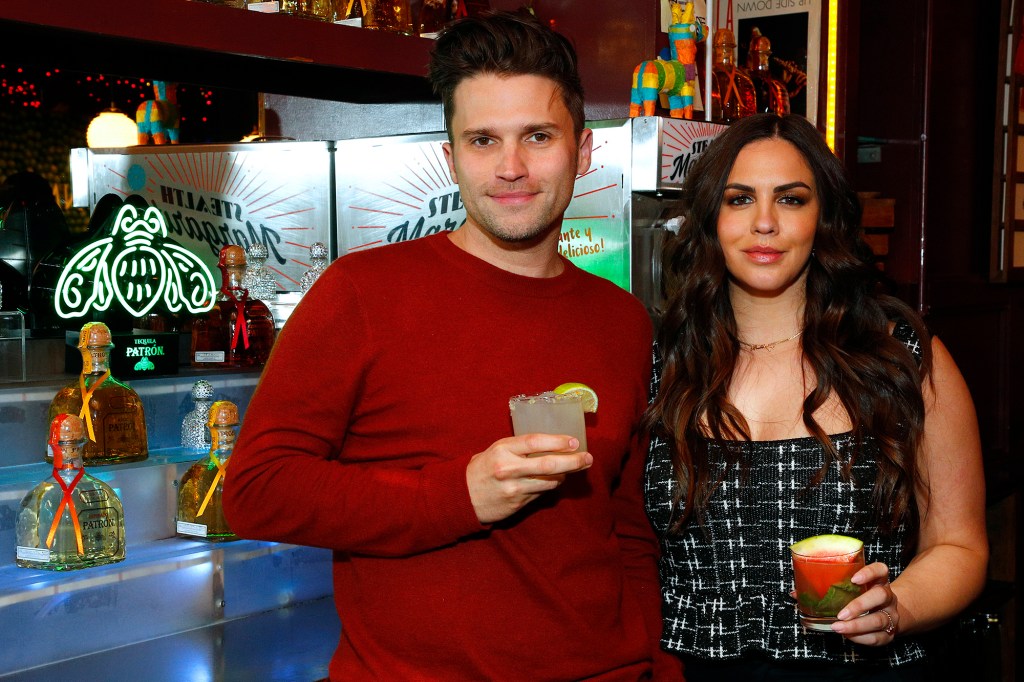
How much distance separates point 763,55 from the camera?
12.9 ft

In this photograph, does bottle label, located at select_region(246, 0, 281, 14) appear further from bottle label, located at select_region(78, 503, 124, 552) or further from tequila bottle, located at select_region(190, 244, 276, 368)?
bottle label, located at select_region(78, 503, 124, 552)

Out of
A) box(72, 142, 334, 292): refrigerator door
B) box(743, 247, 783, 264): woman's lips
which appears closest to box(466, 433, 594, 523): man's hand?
box(743, 247, 783, 264): woman's lips

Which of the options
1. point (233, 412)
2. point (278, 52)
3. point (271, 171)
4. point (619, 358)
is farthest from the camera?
point (271, 171)

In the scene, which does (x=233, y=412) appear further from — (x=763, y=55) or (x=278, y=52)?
(x=763, y=55)

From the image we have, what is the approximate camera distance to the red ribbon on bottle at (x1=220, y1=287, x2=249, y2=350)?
2918mm

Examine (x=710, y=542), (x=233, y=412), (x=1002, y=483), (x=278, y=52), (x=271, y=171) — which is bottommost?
(x=1002, y=483)

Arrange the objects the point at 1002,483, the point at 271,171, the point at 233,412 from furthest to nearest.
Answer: the point at 1002,483, the point at 271,171, the point at 233,412

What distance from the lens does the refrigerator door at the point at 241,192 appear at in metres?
3.67

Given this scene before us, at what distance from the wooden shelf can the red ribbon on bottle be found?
0.61 meters

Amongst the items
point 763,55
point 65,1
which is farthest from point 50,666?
point 763,55

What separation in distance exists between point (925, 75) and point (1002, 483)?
1837 millimetres

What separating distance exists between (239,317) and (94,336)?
2.13 ft

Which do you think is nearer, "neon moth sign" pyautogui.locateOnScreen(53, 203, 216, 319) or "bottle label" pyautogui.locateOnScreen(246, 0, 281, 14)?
"neon moth sign" pyautogui.locateOnScreen(53, 203, 216, 319)

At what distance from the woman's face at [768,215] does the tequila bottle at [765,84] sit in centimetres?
189
